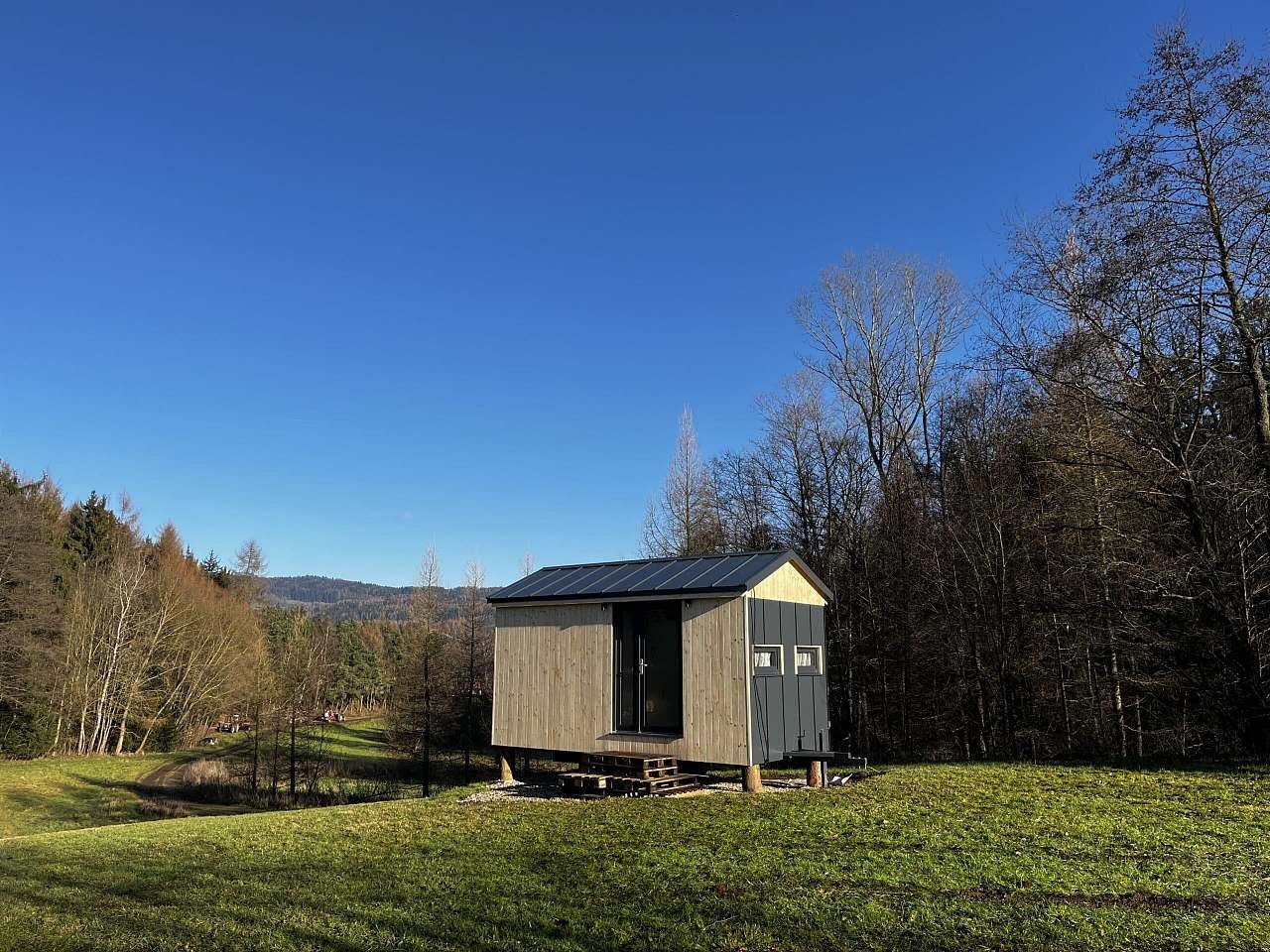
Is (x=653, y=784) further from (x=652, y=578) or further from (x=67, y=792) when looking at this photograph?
(x=67, y=792)

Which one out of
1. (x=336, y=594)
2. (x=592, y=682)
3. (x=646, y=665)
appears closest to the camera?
(x=646, y=665)

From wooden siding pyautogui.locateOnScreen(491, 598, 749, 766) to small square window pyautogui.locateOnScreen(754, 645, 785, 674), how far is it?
1.20 feet

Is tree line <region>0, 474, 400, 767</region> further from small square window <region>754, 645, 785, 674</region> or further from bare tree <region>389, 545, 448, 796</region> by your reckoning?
small square window <region>754, 645, 785, 674</region>

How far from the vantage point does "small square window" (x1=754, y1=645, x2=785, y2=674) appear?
37.0ft

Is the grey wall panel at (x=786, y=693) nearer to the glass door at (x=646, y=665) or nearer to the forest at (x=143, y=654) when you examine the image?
the glass door at (x=646, y=665)

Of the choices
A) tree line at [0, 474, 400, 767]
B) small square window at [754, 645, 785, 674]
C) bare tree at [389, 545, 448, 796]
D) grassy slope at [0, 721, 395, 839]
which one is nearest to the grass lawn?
grassy slope at [0, 721, 395, 839]

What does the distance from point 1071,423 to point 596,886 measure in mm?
12521

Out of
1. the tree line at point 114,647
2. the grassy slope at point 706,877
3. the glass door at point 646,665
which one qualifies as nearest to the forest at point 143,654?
the tree line at point 114,647

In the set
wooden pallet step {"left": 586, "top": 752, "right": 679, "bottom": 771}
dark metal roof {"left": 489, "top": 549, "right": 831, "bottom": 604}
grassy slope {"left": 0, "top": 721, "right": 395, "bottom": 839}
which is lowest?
grassy slope {"left": 0, "top": 721, "right": 395, "bottom": 839}

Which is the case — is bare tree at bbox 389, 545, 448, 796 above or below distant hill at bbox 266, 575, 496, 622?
below

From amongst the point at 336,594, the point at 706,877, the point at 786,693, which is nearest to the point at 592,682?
the point at 786,693

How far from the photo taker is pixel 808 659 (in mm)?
12656

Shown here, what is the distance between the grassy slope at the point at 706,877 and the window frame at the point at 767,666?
211 centimetres

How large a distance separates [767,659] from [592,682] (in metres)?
2.95
